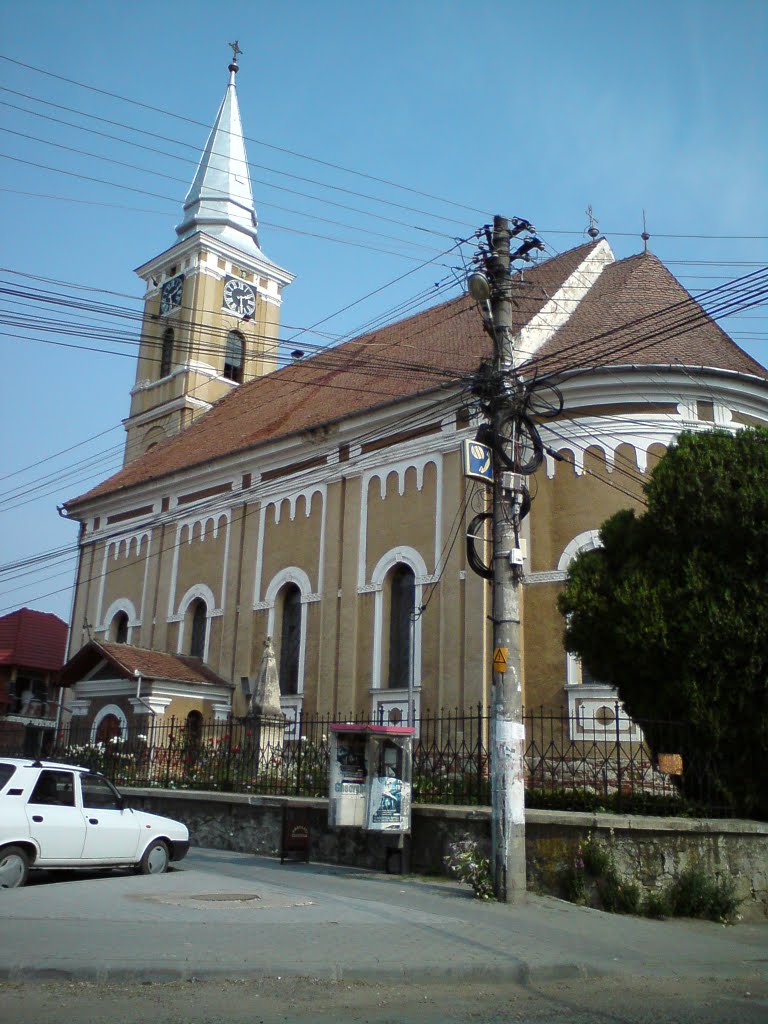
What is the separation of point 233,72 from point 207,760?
3502cm

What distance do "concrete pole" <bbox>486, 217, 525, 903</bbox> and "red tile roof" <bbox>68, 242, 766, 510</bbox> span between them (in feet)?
A: 19.7

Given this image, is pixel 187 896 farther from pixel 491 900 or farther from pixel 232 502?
pixel 232 502

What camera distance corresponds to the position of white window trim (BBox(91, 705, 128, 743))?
82.9ft

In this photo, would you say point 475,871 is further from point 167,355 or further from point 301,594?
point 167,355

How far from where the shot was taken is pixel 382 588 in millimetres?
24125

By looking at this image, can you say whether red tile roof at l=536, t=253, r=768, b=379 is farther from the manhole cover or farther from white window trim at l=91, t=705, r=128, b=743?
white window trim at l=91, t=705, r=128, b=743

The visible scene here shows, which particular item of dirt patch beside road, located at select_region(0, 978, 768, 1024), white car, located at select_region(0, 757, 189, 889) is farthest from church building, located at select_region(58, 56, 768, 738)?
dirt patch beside road, located at select_region(0, 978, 768, 1024)

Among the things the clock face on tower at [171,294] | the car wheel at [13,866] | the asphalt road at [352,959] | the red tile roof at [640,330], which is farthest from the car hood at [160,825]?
the clock face on tower at [171,294]

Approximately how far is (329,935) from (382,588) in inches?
602

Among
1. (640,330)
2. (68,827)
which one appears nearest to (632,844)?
(68,827)

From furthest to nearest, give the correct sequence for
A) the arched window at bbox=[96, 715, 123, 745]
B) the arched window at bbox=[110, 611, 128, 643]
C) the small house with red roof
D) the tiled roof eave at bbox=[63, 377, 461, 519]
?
the small house with red roof
the arched window at bbox=[110, 611, 128, 643]
the arched window at bbox=[96, 715, 123, 745]
the tiled roof eave at bbox=[63, 377, 461, 519]

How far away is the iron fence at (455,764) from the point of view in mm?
12891

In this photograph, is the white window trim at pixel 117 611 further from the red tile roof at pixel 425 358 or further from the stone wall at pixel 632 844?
the stone wall at pixel 632 844

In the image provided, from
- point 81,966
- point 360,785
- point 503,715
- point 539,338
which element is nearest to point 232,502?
point 539,338
